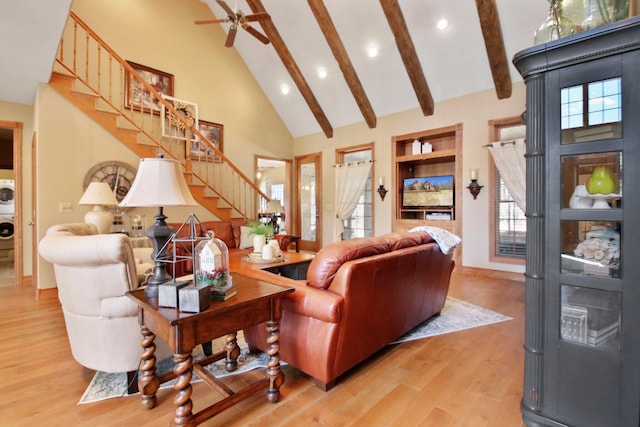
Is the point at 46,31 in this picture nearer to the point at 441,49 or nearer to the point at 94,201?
the point at 94,201

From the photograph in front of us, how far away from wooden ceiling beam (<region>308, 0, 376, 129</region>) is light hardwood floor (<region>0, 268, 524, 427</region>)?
4.79 meters

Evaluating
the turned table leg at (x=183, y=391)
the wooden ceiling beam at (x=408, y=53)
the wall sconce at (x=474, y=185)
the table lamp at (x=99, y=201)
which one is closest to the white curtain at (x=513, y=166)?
the wall sconce at (x=474, y=185)

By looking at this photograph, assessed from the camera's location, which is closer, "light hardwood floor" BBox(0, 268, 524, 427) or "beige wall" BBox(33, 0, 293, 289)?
"light hardwood floor" BBox(0, 268, 524, 427)

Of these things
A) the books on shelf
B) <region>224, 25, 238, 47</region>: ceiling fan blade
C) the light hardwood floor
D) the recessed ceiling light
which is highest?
the recessed ceiling light

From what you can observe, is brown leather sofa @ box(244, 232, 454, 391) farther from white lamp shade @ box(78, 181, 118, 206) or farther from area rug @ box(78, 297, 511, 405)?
white lamp shade @ box(78, 181, 118, 206)

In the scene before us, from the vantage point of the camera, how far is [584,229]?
56.4 inches

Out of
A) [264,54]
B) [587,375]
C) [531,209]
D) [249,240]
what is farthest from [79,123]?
[587,375]

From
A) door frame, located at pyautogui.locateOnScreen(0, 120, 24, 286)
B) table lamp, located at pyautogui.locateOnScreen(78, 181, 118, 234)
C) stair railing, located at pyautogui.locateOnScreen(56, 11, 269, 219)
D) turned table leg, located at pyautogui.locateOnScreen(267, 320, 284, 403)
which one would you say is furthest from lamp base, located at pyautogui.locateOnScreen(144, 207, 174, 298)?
door frame, located at pyautogui.locateOnScreen(0, 120, 24, 286)

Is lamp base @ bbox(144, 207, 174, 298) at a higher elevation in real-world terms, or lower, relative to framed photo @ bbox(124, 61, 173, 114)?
lower

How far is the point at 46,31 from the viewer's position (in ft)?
9.14

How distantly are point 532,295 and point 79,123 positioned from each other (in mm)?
5572

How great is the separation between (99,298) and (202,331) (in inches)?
35.2

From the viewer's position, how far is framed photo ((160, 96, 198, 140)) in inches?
223

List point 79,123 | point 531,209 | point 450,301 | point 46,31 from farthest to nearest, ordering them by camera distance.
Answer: point 79,123 < point 450,301 < point 46,31 < point 531,209
